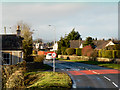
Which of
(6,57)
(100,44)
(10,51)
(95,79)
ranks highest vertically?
(100,44)

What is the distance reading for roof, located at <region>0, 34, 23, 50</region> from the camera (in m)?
25.6

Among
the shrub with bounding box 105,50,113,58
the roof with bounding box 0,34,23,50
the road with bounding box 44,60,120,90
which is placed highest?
the roof with bounding box 0,34,23,50

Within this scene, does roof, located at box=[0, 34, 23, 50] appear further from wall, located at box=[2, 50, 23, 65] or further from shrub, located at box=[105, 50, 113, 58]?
shrub, located at box=[105, 50, 113, 58]

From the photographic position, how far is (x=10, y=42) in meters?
26.4

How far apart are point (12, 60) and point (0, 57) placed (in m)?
2.25

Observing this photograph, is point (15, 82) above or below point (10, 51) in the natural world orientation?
below

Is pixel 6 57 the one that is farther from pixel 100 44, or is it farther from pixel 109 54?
pixel 100 44

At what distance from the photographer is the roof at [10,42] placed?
25.6 meters

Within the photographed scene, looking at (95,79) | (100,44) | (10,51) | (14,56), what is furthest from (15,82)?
(100,44)

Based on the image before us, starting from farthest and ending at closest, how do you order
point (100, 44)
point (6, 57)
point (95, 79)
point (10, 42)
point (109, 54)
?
1. point (100, 44)
2. point (109, 54)
3. point (10, 42)
4. point (6, 57)
5. point (95, 79)

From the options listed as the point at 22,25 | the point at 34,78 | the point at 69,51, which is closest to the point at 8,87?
the point at 34,78

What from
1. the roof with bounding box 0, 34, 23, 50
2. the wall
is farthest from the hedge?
the wall

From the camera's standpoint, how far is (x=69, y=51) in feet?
209

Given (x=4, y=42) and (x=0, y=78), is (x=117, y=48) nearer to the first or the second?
(x=4, y=42)
